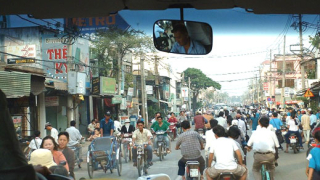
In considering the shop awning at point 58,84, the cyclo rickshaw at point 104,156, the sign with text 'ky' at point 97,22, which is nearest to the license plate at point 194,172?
the sign with text 'ky' at point 97,22

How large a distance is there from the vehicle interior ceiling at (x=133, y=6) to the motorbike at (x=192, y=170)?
185 inches

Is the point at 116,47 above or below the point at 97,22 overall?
above

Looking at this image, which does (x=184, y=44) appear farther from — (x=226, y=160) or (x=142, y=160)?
(x=142, y=160)

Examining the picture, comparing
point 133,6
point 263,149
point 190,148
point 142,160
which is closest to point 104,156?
point 142,160

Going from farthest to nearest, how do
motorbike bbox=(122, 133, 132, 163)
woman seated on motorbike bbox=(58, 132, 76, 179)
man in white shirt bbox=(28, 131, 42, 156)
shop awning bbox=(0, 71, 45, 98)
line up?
motorbike bbox=(122, 133, 132, 163) → shop awning bbox=(0, 71, 45, 98) → man in white shirt bbox=(28, 131, 42, 156) → woman seated on motorbike bbox=(58, 132, 76, 179)

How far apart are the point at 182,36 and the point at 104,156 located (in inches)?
327

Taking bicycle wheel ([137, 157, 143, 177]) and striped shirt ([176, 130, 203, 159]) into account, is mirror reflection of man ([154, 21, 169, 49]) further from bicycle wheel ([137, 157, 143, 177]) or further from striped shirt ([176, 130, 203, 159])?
bicycle wheel ([137, 157, 143, 177])

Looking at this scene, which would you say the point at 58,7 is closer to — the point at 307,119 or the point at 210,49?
the point at 210,49

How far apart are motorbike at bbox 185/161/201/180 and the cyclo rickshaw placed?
365cm

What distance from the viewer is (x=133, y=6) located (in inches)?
199

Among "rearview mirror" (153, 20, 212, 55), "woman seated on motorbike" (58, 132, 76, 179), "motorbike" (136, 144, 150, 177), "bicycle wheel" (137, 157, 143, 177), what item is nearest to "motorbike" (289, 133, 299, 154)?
"motorbike" (136, 144, 150, 177)

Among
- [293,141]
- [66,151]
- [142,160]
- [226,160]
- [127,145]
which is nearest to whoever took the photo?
[226,160]

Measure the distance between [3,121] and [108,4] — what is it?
3.21m

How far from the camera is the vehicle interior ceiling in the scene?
4.82m
